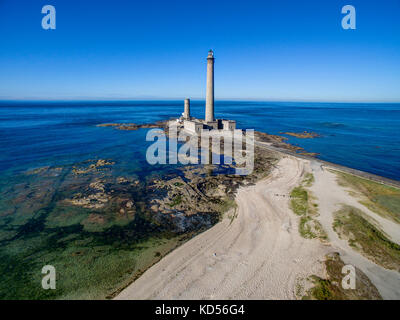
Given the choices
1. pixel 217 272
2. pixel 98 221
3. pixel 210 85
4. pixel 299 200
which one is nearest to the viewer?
pixel 217 272

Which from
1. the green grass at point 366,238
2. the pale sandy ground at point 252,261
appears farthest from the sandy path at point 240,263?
the green grass at point 366,238

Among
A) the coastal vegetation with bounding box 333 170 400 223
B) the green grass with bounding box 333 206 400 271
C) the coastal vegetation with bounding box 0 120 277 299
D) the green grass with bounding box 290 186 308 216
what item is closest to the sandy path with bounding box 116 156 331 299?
the green grass with bounding box 290 186 308 216

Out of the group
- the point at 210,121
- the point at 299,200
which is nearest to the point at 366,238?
the point at 299,200

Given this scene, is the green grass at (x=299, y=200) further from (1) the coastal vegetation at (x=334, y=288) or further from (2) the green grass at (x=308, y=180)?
(1) the coastal vegetation at (x=334, y=288)

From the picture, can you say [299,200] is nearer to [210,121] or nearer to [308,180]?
[308,180]
